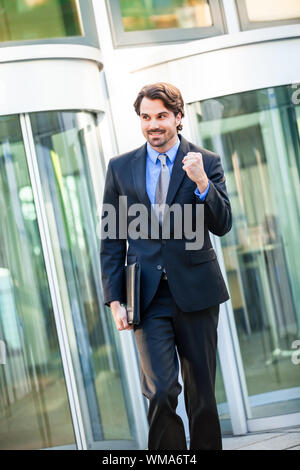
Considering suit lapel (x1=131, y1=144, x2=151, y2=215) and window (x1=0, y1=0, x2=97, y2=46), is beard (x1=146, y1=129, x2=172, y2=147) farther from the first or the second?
window (x1=0, y1=0, x2=97, y2=46)

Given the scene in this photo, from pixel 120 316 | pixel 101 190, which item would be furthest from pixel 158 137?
pixel 101 190

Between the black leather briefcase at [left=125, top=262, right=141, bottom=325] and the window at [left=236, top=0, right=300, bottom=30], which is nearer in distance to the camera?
the black leather briefcase at [left=125, top=262, right=141, bottom=325]

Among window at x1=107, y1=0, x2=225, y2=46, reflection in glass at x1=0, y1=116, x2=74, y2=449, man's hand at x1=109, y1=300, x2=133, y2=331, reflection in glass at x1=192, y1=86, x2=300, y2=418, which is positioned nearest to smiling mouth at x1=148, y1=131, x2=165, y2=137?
man's hand at x1=109, y1=300, x2=133, y2=331

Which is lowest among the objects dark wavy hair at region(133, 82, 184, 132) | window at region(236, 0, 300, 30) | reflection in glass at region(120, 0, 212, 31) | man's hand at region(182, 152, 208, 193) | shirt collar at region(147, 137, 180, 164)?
man's hand at region(182, 152, 208, 193)

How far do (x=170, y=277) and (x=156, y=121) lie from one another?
28.2 inches

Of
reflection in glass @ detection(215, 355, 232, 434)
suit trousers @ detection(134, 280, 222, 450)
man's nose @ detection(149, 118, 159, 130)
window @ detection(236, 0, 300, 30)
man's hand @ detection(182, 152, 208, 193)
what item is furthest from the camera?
window @ detection(236, 0, 300, 30)

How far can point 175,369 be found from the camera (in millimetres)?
3424

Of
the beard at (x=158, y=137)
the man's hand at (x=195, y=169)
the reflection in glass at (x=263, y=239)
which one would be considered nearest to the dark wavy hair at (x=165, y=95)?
the beard at (x=158, y=137)

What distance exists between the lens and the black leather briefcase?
3.46 m

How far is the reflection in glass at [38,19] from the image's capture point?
15.6 ft

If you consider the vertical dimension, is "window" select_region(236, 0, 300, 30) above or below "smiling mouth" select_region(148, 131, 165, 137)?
above

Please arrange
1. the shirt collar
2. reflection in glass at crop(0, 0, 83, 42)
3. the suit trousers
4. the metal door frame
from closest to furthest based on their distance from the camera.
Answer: the suit trousers
the shirt collar
the metal door frame
reflection in glass at crop(0, 0, 83, 42)

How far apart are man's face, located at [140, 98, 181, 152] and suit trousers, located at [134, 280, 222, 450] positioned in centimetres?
66
